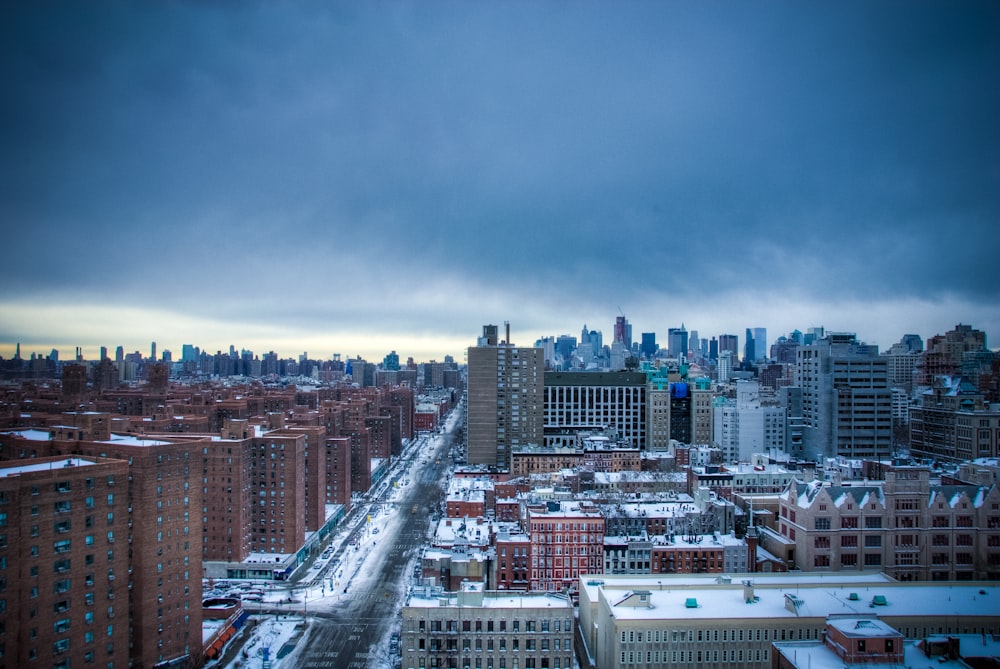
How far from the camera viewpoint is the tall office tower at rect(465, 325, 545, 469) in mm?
72625

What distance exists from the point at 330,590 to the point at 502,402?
109 feet

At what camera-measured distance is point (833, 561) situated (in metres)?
38.4

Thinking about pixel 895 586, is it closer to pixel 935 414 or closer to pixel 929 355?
A: pixel 935 414

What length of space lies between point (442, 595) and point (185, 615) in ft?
35.4

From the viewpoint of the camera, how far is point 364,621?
123 feet

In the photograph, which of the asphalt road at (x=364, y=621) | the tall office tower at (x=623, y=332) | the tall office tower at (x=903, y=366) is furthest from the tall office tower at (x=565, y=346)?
the asphalt road at (x=364, y=621)

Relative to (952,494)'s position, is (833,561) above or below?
below

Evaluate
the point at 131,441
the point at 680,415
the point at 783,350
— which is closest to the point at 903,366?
the point at 783,350

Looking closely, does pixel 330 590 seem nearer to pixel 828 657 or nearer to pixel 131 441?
pixel 131 441

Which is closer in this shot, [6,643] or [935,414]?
[6,643]

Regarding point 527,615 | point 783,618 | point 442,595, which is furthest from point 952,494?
point 442,595

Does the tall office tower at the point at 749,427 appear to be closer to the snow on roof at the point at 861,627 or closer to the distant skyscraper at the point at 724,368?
the snow on roof at the point at 861,627

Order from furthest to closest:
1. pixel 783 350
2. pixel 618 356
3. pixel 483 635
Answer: pixel 618 356 < pixel 783 350 < pixel 483 635

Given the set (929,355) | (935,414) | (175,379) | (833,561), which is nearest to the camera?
(833,561)
